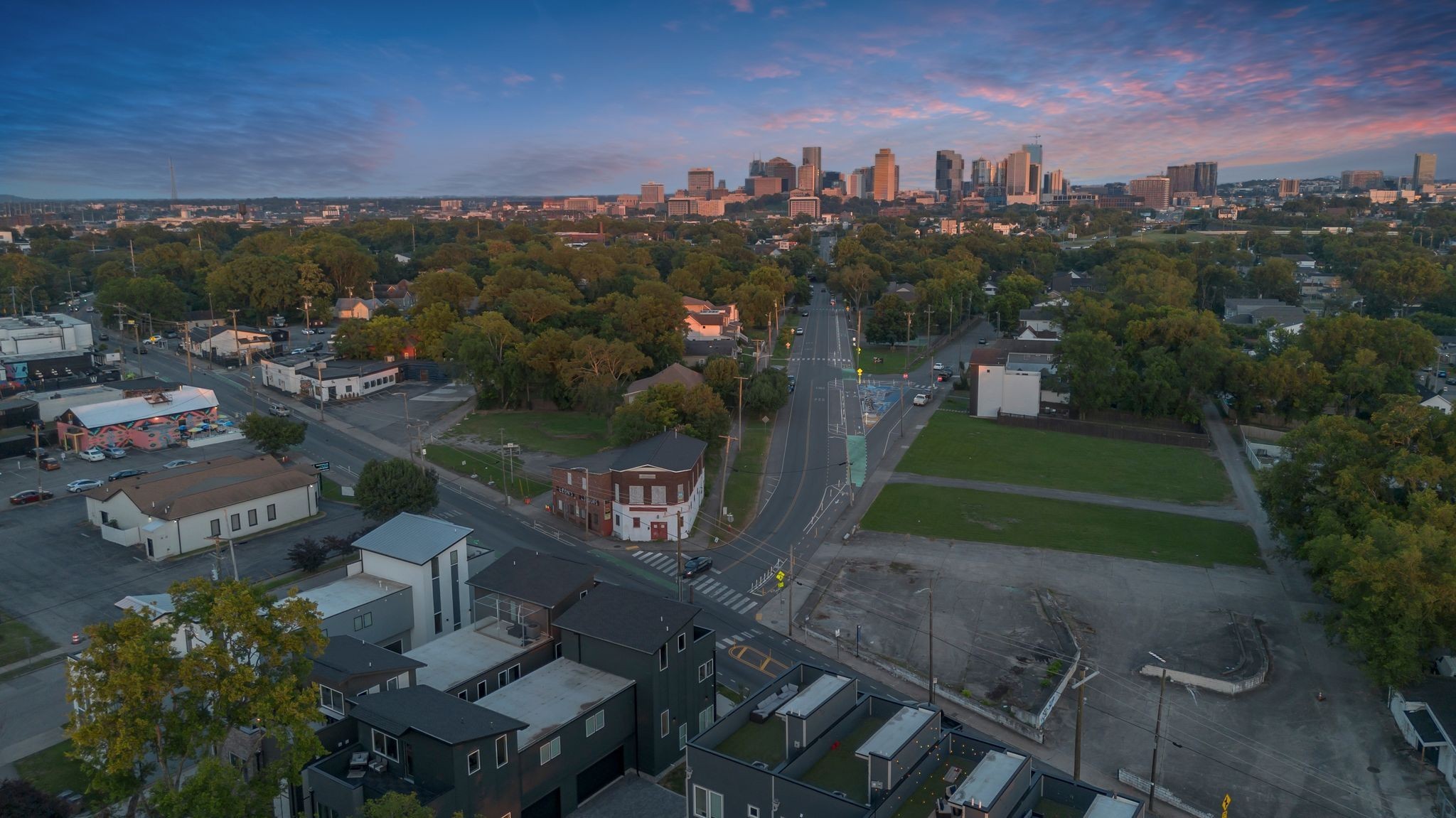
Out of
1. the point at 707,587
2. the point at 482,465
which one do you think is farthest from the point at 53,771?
the point at 482,465

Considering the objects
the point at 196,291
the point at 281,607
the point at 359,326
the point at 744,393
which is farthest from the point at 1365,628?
the point at 196,291

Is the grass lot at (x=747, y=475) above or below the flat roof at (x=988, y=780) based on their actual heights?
below

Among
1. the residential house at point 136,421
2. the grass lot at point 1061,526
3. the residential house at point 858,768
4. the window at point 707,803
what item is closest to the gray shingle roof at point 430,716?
the window at point 707,803

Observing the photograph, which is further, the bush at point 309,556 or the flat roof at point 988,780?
the bush at point 309,556

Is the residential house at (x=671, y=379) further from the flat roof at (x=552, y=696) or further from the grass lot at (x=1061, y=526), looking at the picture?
the flat roof at (x=552, y=696)

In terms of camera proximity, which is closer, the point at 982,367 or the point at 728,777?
the point at 728,777

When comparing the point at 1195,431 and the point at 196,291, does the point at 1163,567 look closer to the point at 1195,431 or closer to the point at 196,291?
the point at 1195,431

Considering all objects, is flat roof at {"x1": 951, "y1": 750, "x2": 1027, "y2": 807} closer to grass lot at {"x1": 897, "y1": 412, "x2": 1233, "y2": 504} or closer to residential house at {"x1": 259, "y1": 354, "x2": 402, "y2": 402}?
grass lot at {"x1": 897, "y1": 412, "x2": 1233, "y2": 504}
